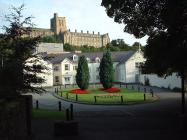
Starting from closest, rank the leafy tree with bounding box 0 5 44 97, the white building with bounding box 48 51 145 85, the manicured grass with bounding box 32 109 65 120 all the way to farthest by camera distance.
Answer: the leafy tree with bounding box 0 5 44 97 < the manicured grass with bounding box 32 109 65 120 < the white building with bounding box 48 51 145 85

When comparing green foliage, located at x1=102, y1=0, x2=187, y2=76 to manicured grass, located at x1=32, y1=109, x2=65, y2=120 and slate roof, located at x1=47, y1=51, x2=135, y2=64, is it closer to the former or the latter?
manicured grass, located at x1=32, y1=109, x2=65, y2=120

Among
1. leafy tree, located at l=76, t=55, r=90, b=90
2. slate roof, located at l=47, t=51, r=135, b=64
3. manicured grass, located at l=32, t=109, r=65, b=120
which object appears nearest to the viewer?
manicured grass, located at l=32, t=109, r=65, b=120

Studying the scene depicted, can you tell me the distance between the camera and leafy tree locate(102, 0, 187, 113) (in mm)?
22566

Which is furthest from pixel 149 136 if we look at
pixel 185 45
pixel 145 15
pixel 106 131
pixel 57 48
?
pixel 57 48

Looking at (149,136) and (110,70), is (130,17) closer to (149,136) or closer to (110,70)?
(149,136)

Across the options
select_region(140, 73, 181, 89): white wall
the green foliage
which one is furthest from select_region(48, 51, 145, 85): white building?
the green foliage

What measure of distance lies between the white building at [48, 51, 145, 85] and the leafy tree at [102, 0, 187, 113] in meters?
66.1

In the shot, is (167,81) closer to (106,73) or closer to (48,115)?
(106,73)

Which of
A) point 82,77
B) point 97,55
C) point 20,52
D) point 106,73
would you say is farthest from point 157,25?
point 97,55

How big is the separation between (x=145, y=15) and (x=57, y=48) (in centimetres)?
11525

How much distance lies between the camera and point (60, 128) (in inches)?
757

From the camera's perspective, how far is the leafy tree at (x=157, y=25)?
22566mm

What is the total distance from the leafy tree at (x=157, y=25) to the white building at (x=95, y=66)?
66086mm

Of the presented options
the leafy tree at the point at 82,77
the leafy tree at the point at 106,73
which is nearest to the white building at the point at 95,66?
the leafy tree at the point at 106,73
